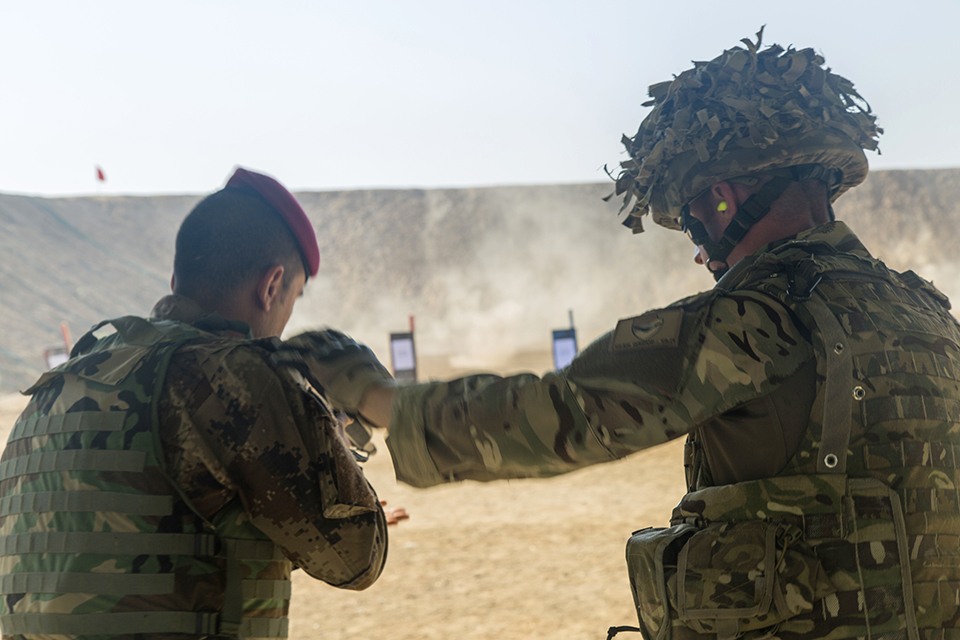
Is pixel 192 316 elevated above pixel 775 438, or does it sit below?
above

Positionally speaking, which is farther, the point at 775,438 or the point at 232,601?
the point at 232,601

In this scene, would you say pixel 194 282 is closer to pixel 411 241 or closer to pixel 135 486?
pixel 135 486

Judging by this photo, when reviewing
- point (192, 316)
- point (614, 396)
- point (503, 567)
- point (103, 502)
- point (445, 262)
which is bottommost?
point (503, 567)

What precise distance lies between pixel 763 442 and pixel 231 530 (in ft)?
3.52

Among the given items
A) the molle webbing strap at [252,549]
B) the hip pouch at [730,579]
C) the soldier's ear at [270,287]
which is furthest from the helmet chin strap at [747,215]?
the molle webbing strap at [252,549]

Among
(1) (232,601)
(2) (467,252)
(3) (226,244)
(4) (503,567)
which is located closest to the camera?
(1) (232,601)

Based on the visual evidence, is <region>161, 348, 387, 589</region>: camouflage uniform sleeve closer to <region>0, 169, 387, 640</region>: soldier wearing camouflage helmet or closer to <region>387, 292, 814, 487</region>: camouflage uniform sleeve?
<region>0, 169, 387, 640</region>: soldier wearing camouflage helmet

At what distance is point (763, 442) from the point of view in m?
1.40

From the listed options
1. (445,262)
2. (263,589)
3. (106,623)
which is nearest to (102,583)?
(106,623)

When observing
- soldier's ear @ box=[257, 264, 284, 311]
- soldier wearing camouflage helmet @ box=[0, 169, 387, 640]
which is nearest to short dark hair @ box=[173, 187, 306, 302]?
soldier's ear @ box=[257, 264, 284, 311]

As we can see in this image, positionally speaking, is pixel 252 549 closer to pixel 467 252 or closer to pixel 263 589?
pixel 263 589

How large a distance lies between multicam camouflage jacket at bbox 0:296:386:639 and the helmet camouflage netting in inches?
40.1

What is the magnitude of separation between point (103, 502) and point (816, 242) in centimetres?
153

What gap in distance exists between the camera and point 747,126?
173cm
